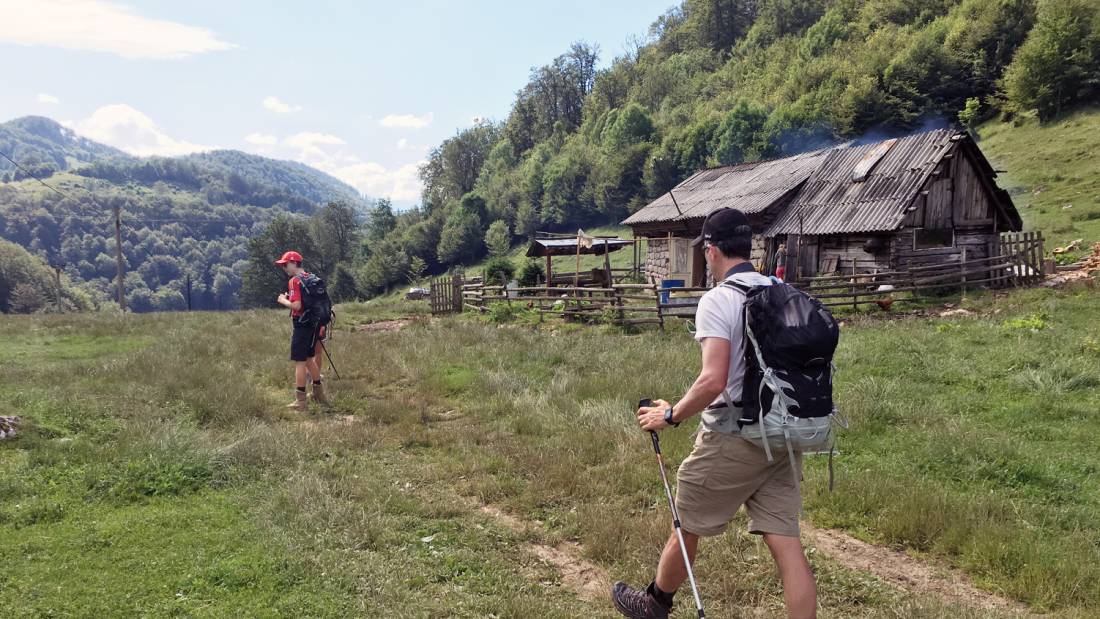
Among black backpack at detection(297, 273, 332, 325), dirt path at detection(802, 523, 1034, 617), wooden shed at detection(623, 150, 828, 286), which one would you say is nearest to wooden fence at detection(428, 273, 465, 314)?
wooden shed at detection(623, 150, 828, 286)

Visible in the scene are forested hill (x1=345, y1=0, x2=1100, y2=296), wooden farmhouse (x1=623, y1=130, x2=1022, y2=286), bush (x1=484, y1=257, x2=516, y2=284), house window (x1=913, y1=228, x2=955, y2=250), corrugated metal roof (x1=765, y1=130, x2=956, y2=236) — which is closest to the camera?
corrugated metal roof (x1=765, y1=130, x2=956, y2=236)

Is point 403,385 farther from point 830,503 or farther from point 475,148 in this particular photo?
point 475,148

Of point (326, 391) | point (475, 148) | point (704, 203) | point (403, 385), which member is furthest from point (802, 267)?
point (475, 148)

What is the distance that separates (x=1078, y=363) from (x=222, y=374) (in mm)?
12577

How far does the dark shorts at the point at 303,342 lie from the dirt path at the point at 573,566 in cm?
476

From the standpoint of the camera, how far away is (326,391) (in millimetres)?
9391

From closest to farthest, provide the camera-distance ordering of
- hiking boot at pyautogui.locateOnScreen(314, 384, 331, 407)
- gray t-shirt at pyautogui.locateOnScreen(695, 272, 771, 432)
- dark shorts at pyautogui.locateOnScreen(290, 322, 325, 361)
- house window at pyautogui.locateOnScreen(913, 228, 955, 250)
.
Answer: gray t-shirt at pyautogui.locateOnScreen(695, 272, 771, 432), dark shorts at pyautogui.locateOnScreen(290, 322, 325, 361), hiking boot at pyautogui.locateOnScreen(314, 384, 331, 407), house window at pyautogui.locateOnScreen(913, 228, 955, 250)

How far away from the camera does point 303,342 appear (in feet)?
27.5

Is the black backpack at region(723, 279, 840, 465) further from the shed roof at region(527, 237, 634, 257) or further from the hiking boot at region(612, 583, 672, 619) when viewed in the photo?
Answer: the shed roof at region(527, 237, 634, 257)

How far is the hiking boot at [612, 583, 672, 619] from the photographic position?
124 inches

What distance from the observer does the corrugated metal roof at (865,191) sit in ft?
57.2

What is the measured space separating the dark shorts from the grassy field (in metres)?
0.84

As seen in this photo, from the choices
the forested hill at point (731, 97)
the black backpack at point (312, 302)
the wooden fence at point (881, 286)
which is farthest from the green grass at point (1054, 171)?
the black backpack at point (312, 302)

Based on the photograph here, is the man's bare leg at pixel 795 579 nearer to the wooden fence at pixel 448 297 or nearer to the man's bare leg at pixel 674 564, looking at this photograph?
the man's bare leg at pixel 674 564
